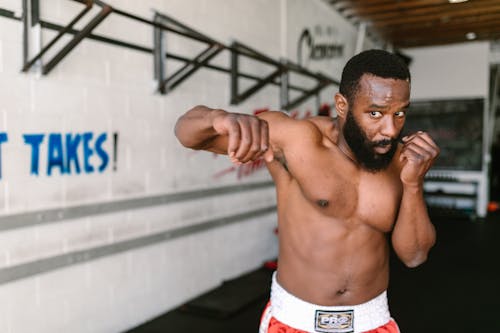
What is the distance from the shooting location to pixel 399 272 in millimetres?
4543

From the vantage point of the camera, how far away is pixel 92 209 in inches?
106

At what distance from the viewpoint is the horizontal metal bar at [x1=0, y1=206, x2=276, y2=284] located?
7.55 feet

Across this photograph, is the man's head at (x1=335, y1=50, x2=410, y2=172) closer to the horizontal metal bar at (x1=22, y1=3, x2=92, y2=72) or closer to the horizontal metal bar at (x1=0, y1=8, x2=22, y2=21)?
the horizontal metal bar at (x1=22, y1=3, x2=92, y2=72)

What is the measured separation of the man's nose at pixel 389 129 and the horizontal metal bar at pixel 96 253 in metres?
1.79

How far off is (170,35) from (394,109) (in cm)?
→ 206

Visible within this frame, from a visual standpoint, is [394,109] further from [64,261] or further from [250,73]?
[250,73]

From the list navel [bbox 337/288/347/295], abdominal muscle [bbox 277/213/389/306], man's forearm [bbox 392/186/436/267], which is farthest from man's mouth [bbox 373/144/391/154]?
navel [bbox 337/288/347/295]

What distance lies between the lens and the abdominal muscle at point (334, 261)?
169 cm

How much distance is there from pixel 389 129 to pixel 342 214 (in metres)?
0.35

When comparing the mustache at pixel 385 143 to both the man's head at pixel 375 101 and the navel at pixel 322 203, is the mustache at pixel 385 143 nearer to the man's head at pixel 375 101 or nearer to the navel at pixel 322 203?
the man's head at pixel 375 101

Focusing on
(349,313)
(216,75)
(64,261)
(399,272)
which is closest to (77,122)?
(64,261)

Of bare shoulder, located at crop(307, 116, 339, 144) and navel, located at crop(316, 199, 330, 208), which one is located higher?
bare shoulder, located at crop(307, 116, 339, 144)

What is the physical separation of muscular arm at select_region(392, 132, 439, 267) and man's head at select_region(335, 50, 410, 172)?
72mm

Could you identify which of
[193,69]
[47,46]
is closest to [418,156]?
[47,46]
